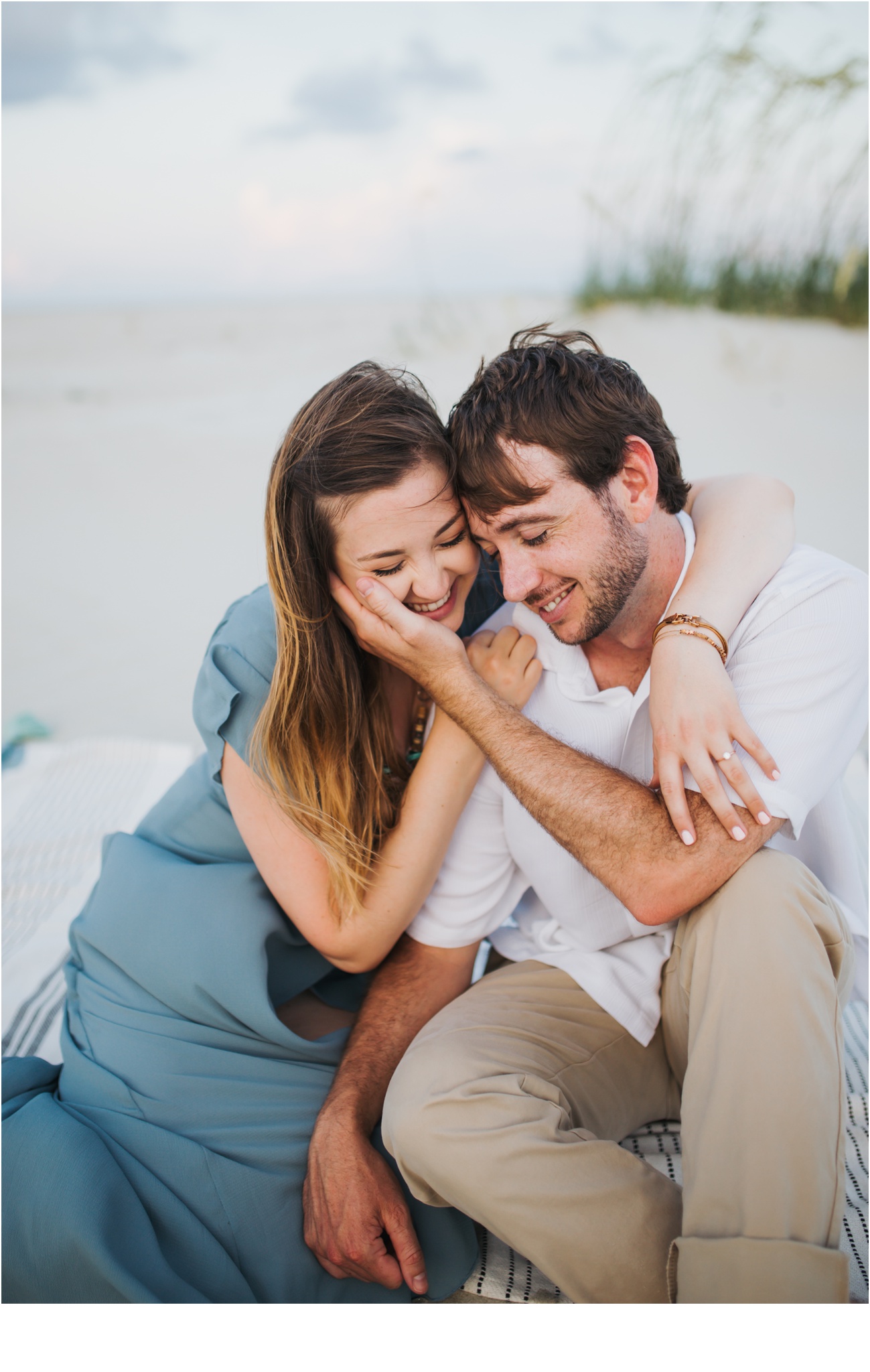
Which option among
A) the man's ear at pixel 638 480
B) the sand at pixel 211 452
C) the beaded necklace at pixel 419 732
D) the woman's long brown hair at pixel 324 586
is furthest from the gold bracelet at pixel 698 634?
the sand at pixel 211 452

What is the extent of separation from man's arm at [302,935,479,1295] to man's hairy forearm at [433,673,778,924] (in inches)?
25.7

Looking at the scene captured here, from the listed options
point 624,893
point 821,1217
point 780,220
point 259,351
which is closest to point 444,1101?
point 624,893

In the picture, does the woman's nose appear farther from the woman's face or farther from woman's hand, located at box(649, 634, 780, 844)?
woman's hand, located at box(649, 634, 780, 844)

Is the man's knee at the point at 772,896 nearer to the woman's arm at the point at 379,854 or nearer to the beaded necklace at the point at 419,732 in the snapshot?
the woman's arm at the point at 379,854

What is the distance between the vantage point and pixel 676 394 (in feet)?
29.4

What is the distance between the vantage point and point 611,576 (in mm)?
2137

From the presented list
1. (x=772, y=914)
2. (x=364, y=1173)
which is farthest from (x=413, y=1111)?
(x=772, y=914)

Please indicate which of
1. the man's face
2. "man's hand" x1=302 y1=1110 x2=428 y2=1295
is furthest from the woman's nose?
"man's hand" x1=302 y1=1110 x2=428 y2=1295

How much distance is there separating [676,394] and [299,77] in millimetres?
4287

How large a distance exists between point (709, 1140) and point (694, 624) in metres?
0.94

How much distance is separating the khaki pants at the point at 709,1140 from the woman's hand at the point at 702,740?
0.13 meters

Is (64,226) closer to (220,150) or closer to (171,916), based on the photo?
(220,150)

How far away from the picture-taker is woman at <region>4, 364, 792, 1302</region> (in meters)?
1.90

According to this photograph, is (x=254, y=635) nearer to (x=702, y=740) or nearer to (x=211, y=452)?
(x=702, y=740)
